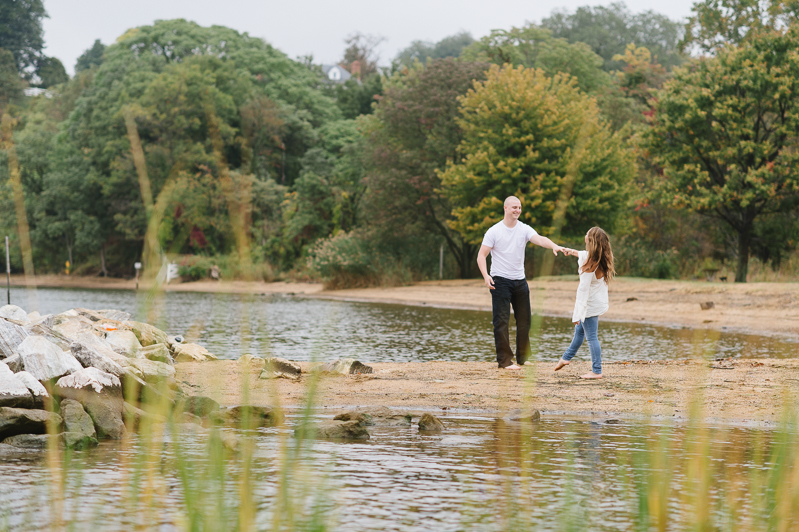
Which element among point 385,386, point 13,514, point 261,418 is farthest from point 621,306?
point 13,514

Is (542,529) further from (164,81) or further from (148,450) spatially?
(164,81)

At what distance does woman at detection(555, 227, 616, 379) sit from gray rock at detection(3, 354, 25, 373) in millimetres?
5605

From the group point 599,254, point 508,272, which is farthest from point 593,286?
point 508,272

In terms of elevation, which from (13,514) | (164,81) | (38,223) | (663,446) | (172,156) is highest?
(164,81)

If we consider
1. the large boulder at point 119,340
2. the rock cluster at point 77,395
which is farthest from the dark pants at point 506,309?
the large boulder at point 119,340

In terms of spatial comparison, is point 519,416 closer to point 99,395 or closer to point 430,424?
point 430,424

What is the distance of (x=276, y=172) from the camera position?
6212 centimetres

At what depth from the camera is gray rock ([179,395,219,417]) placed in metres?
8.12

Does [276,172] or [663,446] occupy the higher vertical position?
[276,172]

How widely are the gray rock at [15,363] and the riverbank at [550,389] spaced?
72.4 inches

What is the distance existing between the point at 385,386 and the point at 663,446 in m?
6.83

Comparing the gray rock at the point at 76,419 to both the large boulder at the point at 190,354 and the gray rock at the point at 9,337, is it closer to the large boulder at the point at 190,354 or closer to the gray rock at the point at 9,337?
the gray rock at the point at 9,337

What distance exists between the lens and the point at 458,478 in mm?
5738

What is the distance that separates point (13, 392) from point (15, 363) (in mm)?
884
